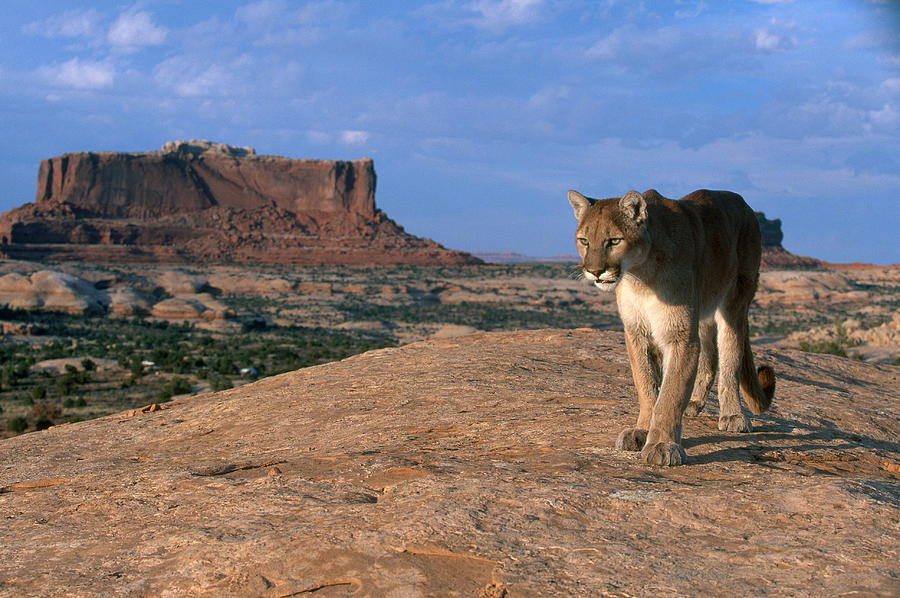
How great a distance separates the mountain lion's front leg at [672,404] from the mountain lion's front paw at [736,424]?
1.17 m

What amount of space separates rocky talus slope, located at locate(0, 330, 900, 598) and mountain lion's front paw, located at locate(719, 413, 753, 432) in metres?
0.10

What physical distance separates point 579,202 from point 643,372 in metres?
1.33

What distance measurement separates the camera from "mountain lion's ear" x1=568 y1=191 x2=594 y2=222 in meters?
5.46

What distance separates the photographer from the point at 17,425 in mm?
19000

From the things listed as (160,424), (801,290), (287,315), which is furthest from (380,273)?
(160,424)

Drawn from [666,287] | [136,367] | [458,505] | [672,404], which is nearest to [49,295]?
Result: [136,367]

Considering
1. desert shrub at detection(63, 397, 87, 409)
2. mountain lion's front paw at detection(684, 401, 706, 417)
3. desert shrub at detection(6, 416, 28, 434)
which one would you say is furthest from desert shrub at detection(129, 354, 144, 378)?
mountain lion's front paw at detection(684, 401, 706, 417)

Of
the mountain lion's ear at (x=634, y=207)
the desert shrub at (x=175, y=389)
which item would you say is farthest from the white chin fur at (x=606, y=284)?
the desert shrub at (x=175, y=389)

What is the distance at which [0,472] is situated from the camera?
7062mm

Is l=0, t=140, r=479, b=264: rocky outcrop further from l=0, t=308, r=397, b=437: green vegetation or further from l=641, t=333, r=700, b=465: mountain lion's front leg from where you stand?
l=641, t=333, r=700, b=465: mountain lion's front leg

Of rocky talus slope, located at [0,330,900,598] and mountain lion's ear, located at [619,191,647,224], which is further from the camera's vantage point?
mountain lion's ear, located at [619,191,647,224]

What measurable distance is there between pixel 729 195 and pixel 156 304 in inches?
2238

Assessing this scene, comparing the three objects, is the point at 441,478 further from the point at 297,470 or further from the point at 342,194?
the point at 342,194

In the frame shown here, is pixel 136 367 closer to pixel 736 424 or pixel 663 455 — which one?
pixel 736 424
